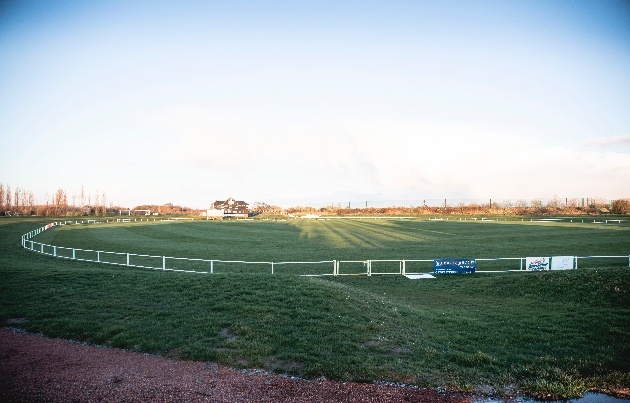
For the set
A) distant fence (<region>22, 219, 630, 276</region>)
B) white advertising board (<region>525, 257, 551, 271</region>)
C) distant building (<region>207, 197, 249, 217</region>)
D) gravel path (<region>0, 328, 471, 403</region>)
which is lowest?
distant fence (<region>22, 219, 630, 276</region>)

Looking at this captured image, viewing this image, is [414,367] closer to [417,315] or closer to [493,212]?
[417,315]

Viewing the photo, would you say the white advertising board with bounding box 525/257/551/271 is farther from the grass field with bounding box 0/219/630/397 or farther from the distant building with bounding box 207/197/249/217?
the distant building with bounding box 207/197/249/217

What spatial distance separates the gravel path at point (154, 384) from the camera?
8156mm

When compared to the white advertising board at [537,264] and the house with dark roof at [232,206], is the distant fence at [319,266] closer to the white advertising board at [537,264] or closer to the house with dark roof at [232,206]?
the white advertising board at [537,264]

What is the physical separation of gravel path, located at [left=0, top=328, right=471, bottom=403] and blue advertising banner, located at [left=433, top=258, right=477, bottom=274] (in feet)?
56.1

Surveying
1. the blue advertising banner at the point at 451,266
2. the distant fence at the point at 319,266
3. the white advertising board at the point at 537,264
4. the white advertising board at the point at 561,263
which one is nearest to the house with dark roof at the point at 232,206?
the distant fence at the point at 319,266

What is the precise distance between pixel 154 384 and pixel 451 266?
20203 mm

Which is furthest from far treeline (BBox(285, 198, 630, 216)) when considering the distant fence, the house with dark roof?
the distant fence

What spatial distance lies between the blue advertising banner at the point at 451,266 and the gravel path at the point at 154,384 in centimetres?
1709

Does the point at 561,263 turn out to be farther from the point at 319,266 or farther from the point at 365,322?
the point at 365,322

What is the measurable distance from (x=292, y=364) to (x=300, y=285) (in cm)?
630

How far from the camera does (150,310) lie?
A: 13.8 meters

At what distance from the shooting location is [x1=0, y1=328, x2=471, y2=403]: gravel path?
8156 millimetres

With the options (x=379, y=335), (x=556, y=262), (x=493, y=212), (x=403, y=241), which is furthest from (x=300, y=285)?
(x=493, y=212)
